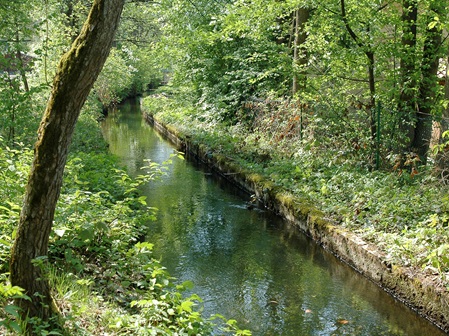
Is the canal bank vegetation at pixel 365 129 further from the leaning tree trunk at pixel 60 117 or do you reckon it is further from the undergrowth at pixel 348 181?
the leaning tree trunk at pixel 60 117

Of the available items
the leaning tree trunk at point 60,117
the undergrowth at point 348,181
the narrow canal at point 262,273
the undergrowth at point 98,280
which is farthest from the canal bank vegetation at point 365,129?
the leaning tree trunk at point 60,117

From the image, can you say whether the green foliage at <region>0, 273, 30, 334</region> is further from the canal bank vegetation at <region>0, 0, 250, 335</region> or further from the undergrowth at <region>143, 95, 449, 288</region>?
the undergrowth at <region>143, 95, 449, 288</region>

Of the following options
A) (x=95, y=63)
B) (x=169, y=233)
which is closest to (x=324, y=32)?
(x=169, y=233)

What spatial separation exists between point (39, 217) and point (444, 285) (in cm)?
443

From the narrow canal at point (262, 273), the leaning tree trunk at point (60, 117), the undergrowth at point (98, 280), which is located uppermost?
the leaning tree trunk at point (60, 117)

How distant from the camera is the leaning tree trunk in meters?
3.69

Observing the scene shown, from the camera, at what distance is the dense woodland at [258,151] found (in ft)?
14.4

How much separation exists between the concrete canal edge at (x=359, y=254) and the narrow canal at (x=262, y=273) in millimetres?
132

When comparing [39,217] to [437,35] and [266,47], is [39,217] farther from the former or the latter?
[266,47]

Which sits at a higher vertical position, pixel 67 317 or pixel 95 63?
pixel 95 63

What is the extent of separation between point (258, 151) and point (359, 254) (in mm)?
6837

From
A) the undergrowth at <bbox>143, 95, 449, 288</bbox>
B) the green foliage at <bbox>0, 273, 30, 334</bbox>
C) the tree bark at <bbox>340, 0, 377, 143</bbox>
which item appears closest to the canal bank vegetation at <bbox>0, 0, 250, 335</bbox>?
the green foliage at <bbox>0, 273, 30, 334</bbox>

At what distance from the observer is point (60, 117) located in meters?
3.69

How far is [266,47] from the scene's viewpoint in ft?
57.9
